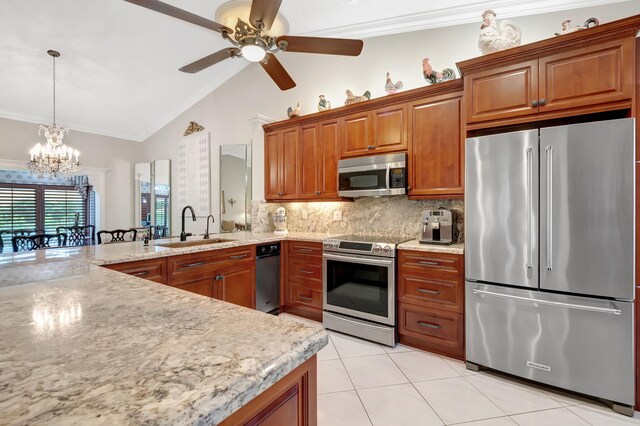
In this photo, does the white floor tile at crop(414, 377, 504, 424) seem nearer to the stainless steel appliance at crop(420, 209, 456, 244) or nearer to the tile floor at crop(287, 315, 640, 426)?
the tile floor at crop(287, 315, 640, 426)

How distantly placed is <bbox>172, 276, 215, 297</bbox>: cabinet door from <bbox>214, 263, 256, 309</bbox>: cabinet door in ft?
0.19

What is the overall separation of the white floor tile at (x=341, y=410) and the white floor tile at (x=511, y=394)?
34.8 inches

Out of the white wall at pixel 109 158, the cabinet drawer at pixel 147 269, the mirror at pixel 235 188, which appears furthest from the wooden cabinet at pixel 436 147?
the white wall at pixel 109 158

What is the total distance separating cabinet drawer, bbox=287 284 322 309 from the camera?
3.17 m

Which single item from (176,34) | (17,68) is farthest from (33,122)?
(176,34)

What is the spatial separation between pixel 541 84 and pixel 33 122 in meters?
7.11

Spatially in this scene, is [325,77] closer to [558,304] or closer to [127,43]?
[127,43]

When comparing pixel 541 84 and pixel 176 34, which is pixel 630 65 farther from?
pixel 176 34

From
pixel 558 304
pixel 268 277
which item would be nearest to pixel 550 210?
pixel 558 304

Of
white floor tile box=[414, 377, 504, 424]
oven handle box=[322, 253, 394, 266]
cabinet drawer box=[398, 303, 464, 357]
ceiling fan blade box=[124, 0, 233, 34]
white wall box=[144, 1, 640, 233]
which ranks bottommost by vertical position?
white floor tile box=[414, 377, 504, 424]

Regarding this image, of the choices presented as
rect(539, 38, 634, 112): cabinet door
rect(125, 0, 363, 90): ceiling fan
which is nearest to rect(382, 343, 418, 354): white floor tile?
rect(539, 38, 634, 112): cabinet door

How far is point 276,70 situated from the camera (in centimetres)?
244

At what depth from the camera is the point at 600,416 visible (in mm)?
1761

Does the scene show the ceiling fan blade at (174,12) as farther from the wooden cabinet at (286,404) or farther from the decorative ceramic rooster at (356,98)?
the wooden cabinet at (286,404)
